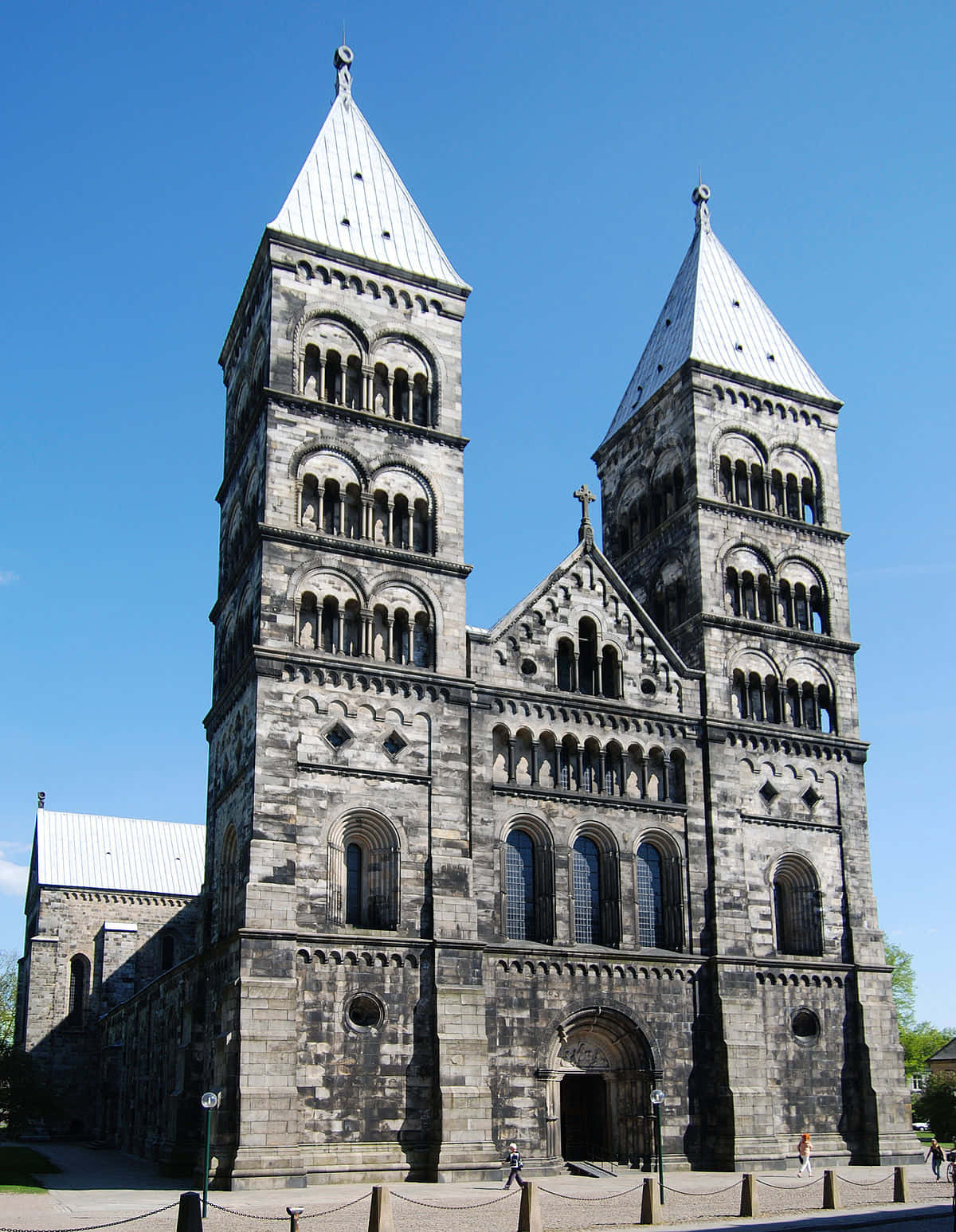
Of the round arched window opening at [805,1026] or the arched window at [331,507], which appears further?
the round arched window opening at [805,1026]

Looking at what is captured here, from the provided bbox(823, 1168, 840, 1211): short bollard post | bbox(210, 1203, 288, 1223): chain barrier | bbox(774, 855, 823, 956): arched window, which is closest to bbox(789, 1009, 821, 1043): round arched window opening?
bbox(774, 855, 823, 956): arched window

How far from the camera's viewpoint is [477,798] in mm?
38031

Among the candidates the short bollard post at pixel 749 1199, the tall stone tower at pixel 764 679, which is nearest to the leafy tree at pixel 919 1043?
the tall stone tower at pixel 764 679

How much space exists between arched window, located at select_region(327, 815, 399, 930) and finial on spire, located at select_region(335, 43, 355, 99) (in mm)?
30622

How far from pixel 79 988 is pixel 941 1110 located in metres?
47.3

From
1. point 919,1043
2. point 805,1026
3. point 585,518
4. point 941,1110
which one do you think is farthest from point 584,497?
point 919,1043

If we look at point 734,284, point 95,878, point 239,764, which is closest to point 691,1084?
point 239,764

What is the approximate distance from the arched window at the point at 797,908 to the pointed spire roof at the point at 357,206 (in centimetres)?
2390

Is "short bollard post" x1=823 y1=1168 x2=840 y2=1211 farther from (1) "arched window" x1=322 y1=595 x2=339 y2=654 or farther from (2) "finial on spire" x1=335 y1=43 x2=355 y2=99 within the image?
(2) "finial on spire" x1=335 y1=43 x2=355 y2=99

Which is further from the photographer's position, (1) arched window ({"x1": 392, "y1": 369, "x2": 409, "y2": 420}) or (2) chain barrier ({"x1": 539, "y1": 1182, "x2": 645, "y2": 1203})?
(1) arched window ({"x1": 392, "y1": 369, "x2": 409, "y2": 420})

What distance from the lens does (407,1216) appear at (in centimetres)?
2698

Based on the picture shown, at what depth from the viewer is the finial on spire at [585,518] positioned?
44009 mm

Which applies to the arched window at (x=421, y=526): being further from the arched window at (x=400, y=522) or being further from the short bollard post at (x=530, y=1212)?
the short bollard post at (x=530, y=1212)

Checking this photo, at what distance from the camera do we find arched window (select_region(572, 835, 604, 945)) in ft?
129
